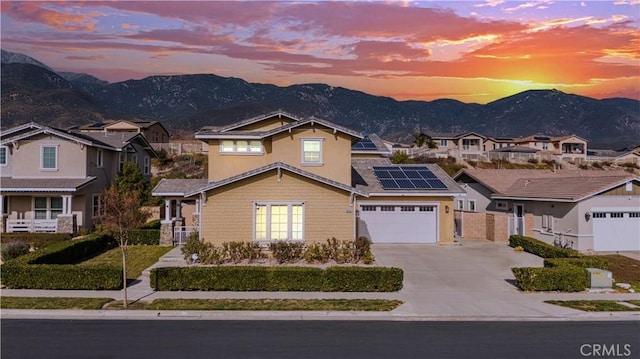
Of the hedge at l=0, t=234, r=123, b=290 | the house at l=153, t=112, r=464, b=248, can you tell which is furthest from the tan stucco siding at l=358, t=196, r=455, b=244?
the hedge at l=0, t=234, r=123, b=290

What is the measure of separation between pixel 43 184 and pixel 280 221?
57.2 ft

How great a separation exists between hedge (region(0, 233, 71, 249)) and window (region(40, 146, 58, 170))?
222 inches

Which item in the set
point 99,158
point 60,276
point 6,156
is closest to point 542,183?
point 60,276

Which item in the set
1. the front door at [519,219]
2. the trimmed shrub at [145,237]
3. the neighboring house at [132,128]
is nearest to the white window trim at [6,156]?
the trimmed shrub at [145,237]

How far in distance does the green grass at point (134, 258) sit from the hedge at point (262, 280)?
3.07 metres

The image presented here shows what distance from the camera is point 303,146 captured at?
26.8 m

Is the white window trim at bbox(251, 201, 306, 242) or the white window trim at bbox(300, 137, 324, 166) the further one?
the white window trim at bbox(300, 137, 324, 166)

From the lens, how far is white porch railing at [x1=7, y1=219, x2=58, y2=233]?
30.3m

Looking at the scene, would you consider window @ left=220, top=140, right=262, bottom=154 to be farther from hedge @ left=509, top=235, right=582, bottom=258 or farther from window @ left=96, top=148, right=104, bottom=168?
hedge @ left=509, top=235, right=582, bottom=258

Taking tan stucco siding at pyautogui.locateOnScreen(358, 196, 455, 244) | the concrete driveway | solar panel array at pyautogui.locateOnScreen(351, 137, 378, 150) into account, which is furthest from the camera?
solar panel array at pyautogui.locateOnScreen(351, 137, 378, 150)

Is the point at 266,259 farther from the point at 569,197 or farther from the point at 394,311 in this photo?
the point at 569,197

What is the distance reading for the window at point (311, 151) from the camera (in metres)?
26.7
